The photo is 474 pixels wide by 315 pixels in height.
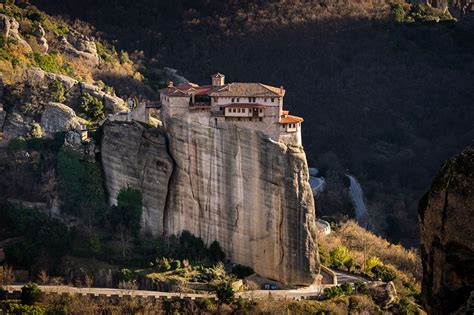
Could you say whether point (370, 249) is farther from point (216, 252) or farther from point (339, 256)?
point (216, 252)

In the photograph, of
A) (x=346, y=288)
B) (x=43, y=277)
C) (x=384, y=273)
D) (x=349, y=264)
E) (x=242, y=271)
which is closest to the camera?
(x=43, y=277)

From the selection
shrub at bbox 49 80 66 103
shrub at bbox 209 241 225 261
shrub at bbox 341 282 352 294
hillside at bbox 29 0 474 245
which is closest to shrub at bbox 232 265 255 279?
shrub at bbox 209 241 225 261

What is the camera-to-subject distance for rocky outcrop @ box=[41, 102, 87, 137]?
197 ft

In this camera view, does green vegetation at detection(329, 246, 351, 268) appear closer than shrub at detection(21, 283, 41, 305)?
No

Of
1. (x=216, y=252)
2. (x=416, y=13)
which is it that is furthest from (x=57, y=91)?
(x=416, y=13)

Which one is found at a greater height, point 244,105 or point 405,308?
point 244,105

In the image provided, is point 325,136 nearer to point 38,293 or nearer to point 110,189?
point 110,189

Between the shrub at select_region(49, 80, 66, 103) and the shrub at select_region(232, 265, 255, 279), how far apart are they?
1814 cm

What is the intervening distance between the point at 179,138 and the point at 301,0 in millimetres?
51441

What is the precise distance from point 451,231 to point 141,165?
140 feet

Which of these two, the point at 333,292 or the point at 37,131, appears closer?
the point at 333,292

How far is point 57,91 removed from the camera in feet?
206

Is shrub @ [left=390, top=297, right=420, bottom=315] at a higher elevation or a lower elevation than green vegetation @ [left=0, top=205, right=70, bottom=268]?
lower

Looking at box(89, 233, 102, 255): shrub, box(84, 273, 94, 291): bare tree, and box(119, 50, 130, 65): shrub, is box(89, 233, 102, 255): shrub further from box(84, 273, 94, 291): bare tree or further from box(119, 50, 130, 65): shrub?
box(119, 50, 130, 65): shrub
